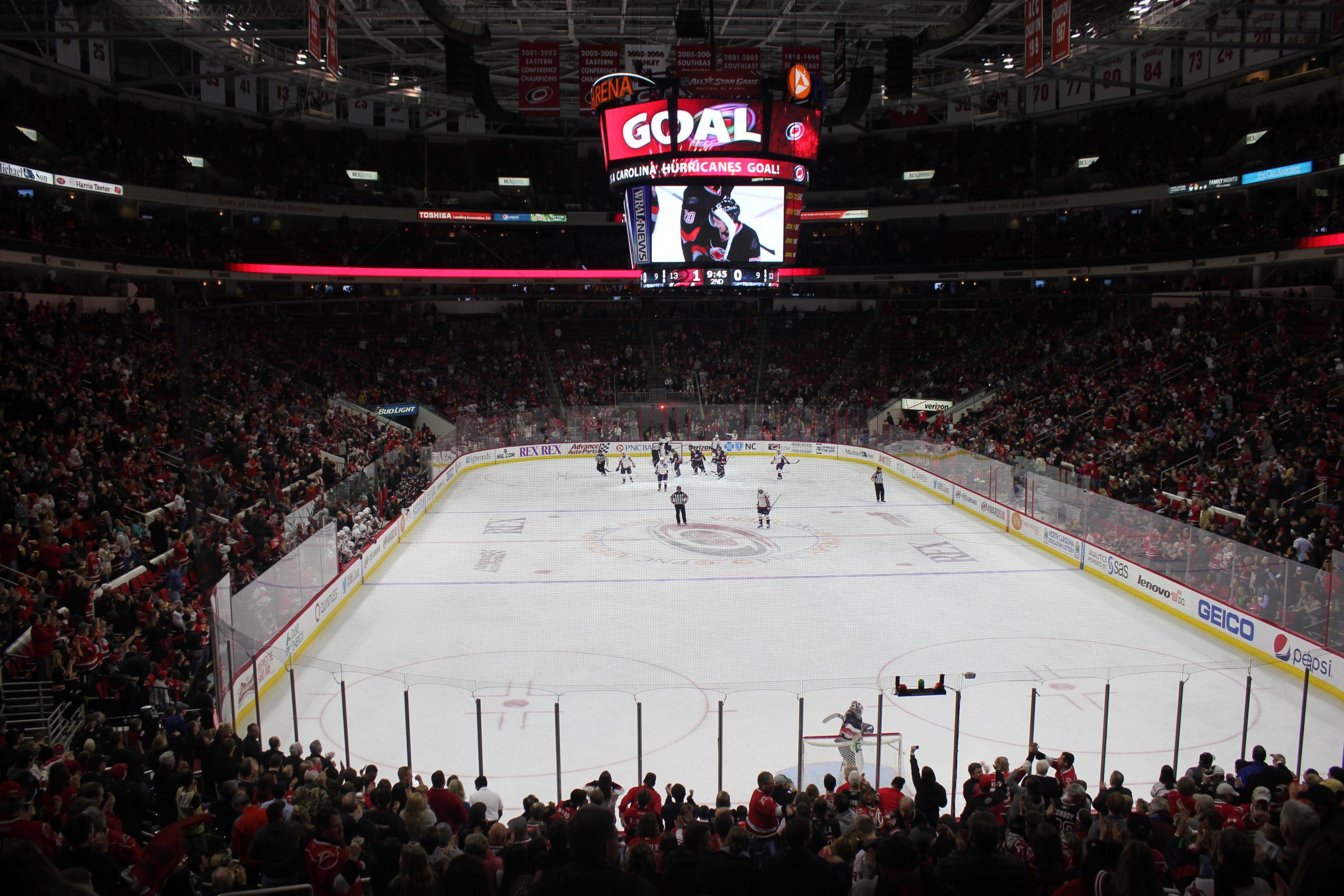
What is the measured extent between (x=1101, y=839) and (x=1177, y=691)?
5569mm

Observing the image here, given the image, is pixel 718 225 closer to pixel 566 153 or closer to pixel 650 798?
pixel 650 798

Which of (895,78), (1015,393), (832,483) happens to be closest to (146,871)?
(895,78)

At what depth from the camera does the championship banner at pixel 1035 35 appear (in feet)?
55.6

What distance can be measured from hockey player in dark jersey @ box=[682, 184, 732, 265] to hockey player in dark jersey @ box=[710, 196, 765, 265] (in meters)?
0.08

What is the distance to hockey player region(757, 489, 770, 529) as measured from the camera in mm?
22000

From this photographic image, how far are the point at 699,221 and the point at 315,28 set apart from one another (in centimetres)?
942

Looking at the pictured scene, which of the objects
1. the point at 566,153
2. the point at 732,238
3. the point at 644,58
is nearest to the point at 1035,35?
the point at 732,238

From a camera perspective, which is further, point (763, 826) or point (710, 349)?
point (710, 349)

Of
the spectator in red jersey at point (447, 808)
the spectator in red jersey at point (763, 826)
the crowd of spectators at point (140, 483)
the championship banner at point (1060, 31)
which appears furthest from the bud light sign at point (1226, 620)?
the crowd of spectators at point (140, 483)

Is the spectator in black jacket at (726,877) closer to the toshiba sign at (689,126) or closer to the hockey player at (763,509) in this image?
the hockey player at (763,509)

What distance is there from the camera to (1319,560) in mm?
13508

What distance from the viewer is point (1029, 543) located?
2047 centimetres

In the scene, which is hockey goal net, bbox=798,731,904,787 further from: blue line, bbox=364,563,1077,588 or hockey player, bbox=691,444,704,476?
hockey player, bbox=691,444,704,476

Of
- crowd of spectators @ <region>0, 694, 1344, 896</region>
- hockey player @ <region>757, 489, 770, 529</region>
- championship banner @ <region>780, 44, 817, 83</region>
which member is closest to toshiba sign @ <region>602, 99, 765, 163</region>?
championship banner @ <region>780, 44, 817, 83</region>
